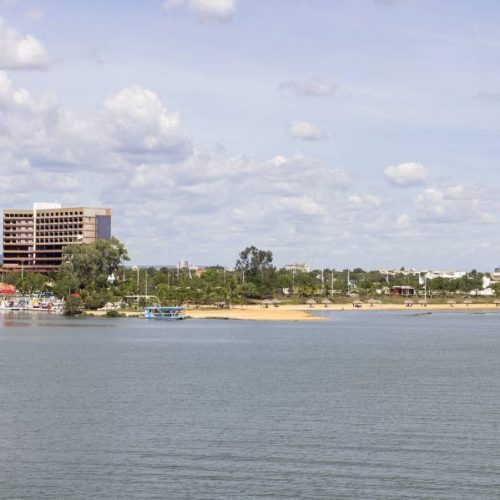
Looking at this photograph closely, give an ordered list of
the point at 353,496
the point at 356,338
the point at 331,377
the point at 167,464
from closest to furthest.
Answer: the point at 353,496 → the point at 167,464 → the point at 331,377 → the point at 356,338

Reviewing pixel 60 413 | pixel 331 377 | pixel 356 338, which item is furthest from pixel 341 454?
pixel 356 338

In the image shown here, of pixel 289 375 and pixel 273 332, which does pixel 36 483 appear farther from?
pixel 273 332

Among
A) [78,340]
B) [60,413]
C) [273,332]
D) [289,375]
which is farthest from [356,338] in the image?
[60,413]

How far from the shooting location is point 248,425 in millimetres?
65562

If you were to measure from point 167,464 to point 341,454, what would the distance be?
1039cm

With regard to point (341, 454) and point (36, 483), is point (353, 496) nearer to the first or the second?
point (341, 454)

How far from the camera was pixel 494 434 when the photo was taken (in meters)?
62.2

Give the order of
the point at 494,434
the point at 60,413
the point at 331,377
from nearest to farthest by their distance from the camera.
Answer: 1. the point at 494,434
2. the point at 60,413
3. the point at 331,377

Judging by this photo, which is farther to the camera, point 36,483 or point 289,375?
point 289,375

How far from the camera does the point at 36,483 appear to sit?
49.3 m

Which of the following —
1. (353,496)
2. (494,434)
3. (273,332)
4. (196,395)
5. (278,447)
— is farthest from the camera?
(273,332)

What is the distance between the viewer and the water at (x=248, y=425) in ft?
162

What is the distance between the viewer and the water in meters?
49.5

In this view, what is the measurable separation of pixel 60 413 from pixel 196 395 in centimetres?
1428
